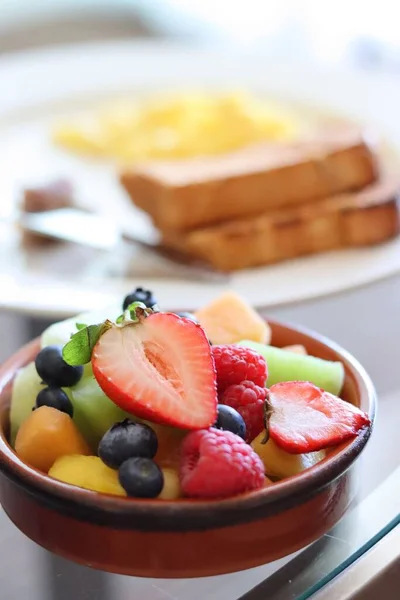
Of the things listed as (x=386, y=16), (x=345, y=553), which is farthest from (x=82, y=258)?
(x=386, y=16)

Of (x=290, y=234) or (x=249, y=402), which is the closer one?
(x=249, y=402)

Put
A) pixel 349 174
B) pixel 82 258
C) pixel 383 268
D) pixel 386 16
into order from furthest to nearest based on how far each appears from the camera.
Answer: pixel 386 16 < pixel 349 174 < pixel 82 258 < pixel 383 268

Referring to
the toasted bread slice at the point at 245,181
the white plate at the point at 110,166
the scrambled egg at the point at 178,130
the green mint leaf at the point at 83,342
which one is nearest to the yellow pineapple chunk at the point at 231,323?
the green mint leaf at the point at 83,342

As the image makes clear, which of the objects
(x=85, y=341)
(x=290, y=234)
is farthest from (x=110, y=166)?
(x=85, y=341)

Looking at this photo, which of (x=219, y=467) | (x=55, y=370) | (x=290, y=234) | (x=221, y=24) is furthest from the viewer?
(x=221, y=24)

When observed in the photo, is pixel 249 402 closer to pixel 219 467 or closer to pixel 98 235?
pixel 219 467

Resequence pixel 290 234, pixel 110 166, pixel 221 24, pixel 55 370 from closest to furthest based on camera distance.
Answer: pixel 55 370, pixel 290 234, pixel 110 166, pixel 221 24

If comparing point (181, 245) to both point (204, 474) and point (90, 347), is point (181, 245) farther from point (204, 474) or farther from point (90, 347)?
point (204, 474)

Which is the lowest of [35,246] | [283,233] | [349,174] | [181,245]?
[35,246]
